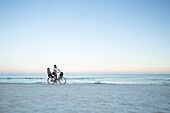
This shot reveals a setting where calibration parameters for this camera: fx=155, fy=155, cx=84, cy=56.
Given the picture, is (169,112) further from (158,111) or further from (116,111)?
(116,111)

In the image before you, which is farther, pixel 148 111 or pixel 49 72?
pixel 49 72

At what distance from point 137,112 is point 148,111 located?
466 millimetres

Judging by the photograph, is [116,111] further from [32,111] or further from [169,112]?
[32,111]

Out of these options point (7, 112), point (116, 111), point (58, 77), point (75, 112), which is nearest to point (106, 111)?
point (116, 111)

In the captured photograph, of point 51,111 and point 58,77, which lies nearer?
point 51,111

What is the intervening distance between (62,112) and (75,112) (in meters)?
0.46

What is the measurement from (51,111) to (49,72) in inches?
615

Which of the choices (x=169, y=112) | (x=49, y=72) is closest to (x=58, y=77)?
(x=49, y=72)

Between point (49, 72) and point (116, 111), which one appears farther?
point (49, 72)

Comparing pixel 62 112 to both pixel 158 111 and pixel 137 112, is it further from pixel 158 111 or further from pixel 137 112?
pixel 158 111

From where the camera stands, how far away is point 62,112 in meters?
5.55

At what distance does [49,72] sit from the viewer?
823 inches

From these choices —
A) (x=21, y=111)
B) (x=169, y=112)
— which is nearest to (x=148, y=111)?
(x=169, y=112)

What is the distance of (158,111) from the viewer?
225 inches
